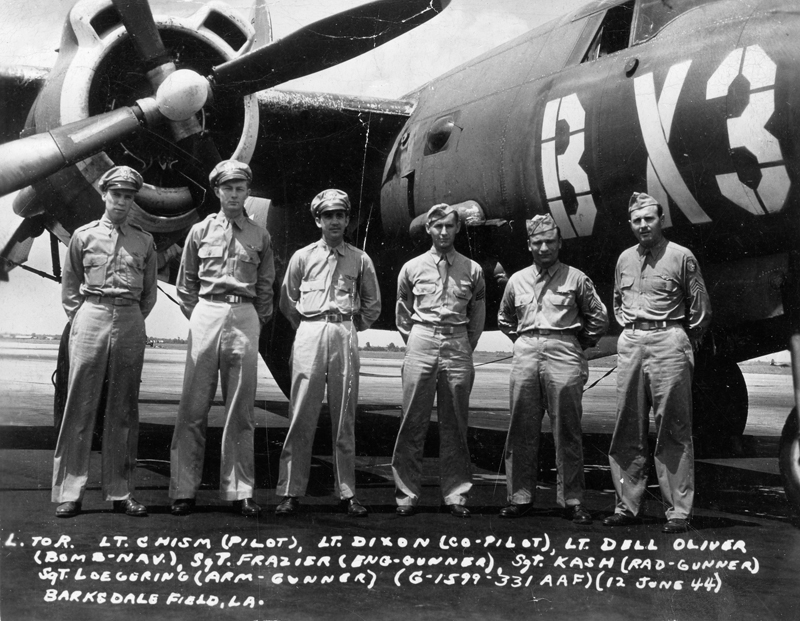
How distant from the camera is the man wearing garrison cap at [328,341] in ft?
15.8

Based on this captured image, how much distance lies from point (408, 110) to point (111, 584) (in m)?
6.05

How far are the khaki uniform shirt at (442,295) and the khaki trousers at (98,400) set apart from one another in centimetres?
172

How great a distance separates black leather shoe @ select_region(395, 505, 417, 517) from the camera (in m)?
4.76

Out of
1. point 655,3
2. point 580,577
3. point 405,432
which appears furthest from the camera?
point 655,3

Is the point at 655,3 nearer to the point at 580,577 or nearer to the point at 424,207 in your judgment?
the point at 424,207

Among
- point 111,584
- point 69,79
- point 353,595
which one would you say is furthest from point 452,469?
point 69,79

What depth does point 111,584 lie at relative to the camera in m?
3.46

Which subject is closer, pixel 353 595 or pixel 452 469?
pixel 353 595

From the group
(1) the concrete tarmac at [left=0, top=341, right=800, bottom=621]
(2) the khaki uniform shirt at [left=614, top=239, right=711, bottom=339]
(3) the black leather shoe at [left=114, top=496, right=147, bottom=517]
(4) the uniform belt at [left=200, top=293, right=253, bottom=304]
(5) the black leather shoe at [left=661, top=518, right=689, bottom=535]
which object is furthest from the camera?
(4) the uniform belt at [left=200, top=293, right=253, bottom=304]

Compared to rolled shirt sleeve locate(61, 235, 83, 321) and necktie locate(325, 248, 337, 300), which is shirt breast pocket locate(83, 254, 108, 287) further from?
necktie locate(325, 248, 337, 300)

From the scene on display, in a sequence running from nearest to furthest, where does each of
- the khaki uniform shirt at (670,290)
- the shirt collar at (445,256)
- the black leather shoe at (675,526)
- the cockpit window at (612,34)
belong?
the black leather shoe at (675,526)
the khaki uniform shirt at (670,290)
the shirt collar at (445,256)
the cockpit window at (612,34)

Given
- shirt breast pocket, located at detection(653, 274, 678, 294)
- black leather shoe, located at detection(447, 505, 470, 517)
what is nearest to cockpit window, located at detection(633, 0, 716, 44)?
shirt breast pocket, located at detection(653, 274, 678, 294)

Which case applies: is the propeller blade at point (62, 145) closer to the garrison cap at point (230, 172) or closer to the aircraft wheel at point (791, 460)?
the garrison cap at point (230, 172)

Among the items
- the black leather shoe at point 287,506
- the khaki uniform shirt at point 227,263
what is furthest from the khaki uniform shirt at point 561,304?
the black leather shoe at point 287,506
